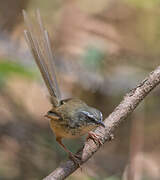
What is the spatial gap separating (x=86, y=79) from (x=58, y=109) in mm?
2329

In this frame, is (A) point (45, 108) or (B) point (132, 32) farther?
(B) point (132, 32)

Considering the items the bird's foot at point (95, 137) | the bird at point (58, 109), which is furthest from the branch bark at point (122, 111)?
the bird at point (58, 109)

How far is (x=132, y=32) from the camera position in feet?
23.8

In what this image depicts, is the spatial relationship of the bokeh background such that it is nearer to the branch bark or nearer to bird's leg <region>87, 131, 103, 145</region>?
bird's leg <region>87, 131, 103, 145</region>

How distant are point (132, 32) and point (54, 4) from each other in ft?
5.10

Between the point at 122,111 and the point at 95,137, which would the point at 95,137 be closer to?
the point at 95,137

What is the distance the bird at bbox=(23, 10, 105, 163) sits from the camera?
3.53 metres

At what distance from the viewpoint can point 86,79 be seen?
6.11 meters

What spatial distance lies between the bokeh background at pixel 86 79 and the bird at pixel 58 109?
78 centimetres

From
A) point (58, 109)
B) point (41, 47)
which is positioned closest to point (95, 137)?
point (58, 109)

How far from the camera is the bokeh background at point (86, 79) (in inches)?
216

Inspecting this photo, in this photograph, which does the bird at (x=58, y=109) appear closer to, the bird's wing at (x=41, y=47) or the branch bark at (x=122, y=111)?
the bird's wing at (x=41, y=47)

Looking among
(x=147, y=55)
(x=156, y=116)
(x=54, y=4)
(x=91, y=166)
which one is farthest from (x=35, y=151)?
(x=54, y=4)

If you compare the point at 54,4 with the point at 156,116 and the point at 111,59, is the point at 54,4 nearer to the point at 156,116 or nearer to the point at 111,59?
the point at 111,59
